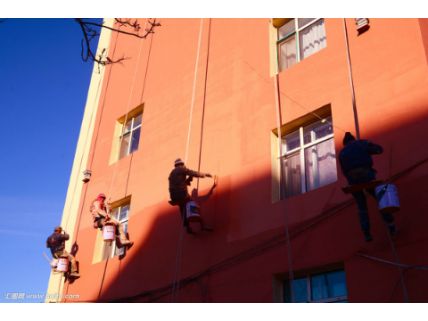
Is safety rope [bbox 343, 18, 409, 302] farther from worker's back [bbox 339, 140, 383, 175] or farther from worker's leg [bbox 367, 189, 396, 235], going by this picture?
worker's back [bbox 339, 140, 383, 175]

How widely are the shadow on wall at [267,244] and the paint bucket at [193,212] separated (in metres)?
0.38

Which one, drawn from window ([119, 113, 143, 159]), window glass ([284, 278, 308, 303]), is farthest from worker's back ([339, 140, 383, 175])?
window ([119, 113, 143, 159])

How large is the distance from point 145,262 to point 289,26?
17.3ft

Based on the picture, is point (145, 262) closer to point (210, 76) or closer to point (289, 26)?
point (210, 76)

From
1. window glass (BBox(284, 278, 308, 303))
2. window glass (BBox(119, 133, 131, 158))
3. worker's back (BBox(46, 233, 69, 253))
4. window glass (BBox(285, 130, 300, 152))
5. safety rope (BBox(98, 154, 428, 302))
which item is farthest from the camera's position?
window glass (BBox(119, 133, 131, 158))

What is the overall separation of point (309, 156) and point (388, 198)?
2.25 m

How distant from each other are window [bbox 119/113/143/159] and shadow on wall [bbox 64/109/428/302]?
2.67m

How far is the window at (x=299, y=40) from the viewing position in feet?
29.1

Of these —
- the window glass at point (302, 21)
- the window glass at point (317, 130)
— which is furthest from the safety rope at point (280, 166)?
the window glass at point (302, 21)

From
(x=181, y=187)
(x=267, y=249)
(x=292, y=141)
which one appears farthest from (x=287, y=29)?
(x=267, y=249)

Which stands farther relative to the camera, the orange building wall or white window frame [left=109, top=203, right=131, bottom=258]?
white window frame [left=109, top=203, right=131, bottom=258]

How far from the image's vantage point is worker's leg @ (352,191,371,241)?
587 centimetres

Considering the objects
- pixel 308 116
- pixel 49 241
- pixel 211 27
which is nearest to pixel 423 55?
pixel 308 116

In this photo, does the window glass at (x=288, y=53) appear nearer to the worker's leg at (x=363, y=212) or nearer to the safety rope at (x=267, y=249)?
the safety rope at (x=267, y=249)
